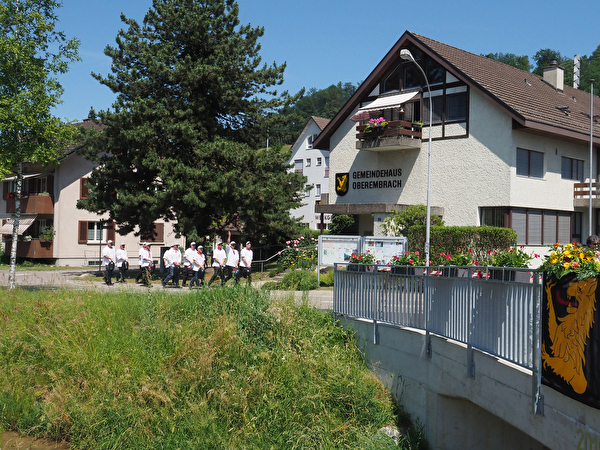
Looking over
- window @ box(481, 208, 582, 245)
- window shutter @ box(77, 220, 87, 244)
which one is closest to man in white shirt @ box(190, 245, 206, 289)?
window @ box(481, 208, 582, 245)

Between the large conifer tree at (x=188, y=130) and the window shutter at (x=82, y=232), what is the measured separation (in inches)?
452

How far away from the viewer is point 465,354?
9.01 metres

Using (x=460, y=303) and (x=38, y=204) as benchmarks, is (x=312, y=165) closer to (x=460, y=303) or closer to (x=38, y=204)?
(x=38, y=204)

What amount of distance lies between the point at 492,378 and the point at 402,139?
1861cm

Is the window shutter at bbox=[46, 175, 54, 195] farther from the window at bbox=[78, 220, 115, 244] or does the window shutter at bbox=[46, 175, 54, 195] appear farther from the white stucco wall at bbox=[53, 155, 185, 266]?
the window at bbox=[78, 220, 115, 244]

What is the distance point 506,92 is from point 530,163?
9.92 feet

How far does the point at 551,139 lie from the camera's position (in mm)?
25656

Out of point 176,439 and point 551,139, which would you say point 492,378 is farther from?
point 551,139

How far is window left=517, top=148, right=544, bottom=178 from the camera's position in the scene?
79.9 feet

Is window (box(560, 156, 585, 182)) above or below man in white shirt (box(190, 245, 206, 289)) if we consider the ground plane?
above

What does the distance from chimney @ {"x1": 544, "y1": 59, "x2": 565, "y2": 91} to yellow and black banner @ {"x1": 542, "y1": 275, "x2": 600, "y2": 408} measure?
94.6ft

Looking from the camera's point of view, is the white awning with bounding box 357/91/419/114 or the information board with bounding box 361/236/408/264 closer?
the information board with bounding box 361/236/408/264

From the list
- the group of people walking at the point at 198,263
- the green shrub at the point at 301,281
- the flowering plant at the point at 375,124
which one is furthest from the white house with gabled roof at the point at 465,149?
the group of people walking at the point at 198,263

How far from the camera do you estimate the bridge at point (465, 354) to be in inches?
270
